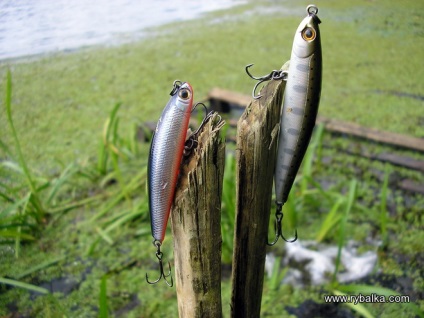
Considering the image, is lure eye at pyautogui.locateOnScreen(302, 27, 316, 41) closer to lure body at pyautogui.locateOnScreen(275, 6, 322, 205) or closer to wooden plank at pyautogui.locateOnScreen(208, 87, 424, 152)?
lure body at pyautogui.locateOnScreen(275, 6, 322, 205)

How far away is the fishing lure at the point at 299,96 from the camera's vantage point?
702 millimetres

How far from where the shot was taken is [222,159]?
775 millimetres

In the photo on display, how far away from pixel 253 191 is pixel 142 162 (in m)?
1.57

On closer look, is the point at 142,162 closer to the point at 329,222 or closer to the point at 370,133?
the point at 329,222

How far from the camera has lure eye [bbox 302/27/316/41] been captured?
→ 0.69 meters

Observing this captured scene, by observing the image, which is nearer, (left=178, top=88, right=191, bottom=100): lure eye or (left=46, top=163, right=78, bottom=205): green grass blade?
(left=178, top=88, right=191, bottom=100): lure eye

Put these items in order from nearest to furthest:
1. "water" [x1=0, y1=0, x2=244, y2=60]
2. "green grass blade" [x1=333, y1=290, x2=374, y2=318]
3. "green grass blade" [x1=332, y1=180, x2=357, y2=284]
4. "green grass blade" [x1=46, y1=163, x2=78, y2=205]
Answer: "water" [x1=0, y1=0, x2=244, y2=60], "green grass blade" [x1=333, y1=290, x2=374, y2=318], "green grass blade" [x1=332, y1=180, x2=357, y2=284], "green grass blade" [x1=46, y1=163, x2=78, y2=205]

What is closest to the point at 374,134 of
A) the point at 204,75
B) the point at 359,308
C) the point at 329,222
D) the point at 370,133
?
the point at 370,133

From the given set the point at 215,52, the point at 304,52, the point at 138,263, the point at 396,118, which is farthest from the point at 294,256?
the point at 215,52

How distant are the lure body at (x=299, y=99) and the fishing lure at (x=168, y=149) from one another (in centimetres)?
19

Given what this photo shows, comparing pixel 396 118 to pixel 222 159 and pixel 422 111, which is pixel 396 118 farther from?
pixel 222 159

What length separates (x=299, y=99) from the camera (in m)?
0.75

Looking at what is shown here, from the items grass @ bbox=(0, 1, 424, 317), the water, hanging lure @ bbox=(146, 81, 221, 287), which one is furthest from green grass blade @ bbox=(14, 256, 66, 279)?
hanging lure @ bbox=(146, 81, 221, 287)

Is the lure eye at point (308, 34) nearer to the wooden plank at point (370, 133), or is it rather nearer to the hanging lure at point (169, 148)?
the hanging lure at point (169, 148)
